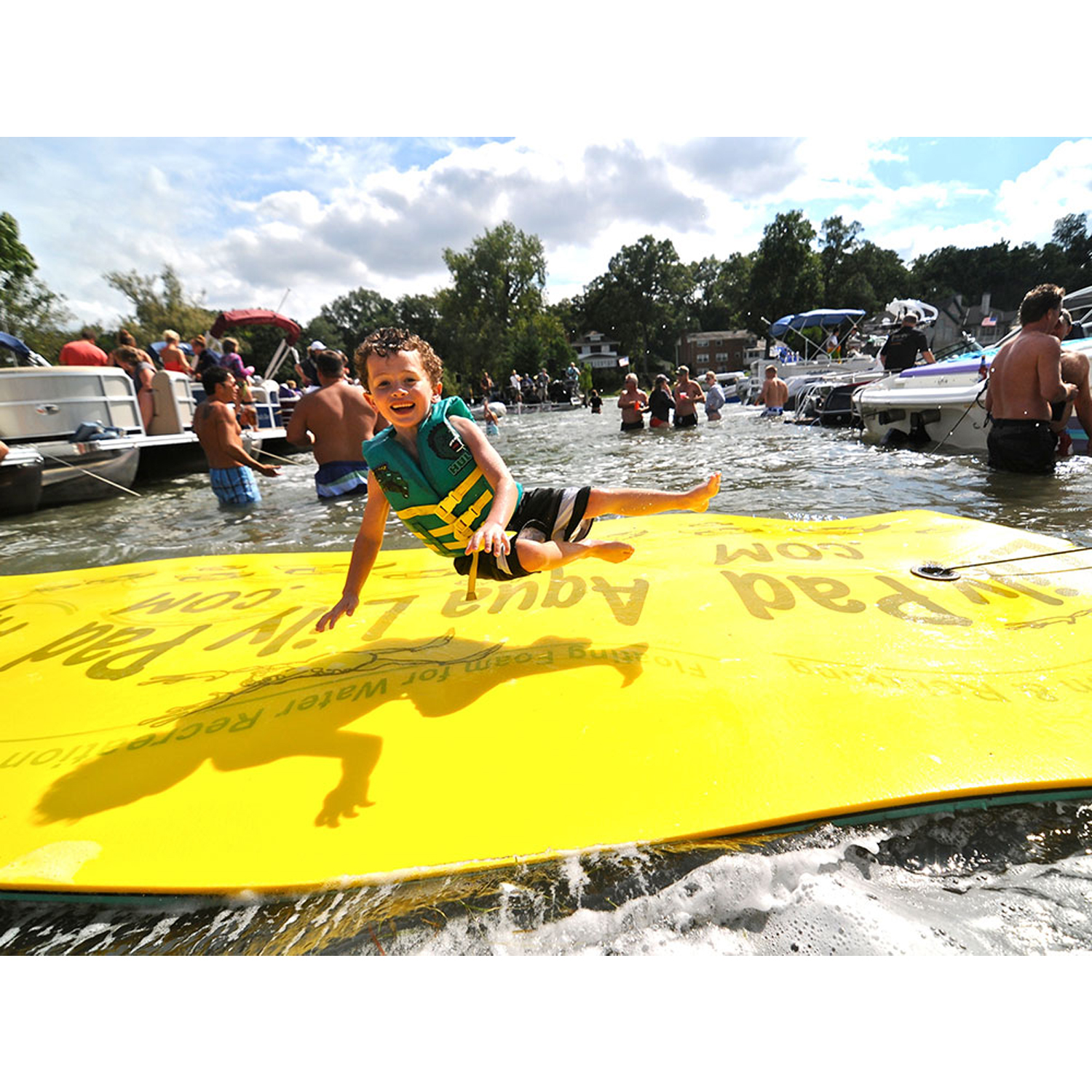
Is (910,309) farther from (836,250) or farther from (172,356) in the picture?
(836,250)

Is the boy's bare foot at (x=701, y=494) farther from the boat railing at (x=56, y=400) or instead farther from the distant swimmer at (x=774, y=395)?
the distant swimmer at (x=774, y=395)

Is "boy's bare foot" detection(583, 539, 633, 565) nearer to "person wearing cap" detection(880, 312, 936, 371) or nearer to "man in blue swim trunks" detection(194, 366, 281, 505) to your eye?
"man in blue swim trunks" detection(194, 366, 281, 505)

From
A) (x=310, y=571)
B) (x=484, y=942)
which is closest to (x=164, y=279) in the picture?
(x=310, y=571)

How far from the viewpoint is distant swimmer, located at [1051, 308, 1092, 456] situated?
4.79 m

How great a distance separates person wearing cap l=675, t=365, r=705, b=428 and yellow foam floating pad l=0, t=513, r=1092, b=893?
37.8 ft

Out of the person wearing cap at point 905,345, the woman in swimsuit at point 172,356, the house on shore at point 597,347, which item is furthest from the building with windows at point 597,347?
the woman in swimsuit at point 172,356

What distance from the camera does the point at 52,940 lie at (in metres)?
1.25

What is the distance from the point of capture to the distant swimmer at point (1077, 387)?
188 inches

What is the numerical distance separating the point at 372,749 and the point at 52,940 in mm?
747

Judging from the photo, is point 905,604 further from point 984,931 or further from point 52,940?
point 52,940

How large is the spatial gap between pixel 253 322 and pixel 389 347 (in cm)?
1404

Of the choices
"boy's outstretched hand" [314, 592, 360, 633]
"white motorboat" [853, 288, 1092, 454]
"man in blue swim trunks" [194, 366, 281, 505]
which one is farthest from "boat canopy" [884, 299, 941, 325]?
"boy's outstretched hand" [314, 592, 360, 633]

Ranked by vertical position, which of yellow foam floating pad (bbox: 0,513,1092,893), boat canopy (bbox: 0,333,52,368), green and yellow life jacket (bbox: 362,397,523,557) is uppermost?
boat canopy (bbox: 0,333,52,368)

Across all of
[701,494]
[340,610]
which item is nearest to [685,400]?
[701,494]
